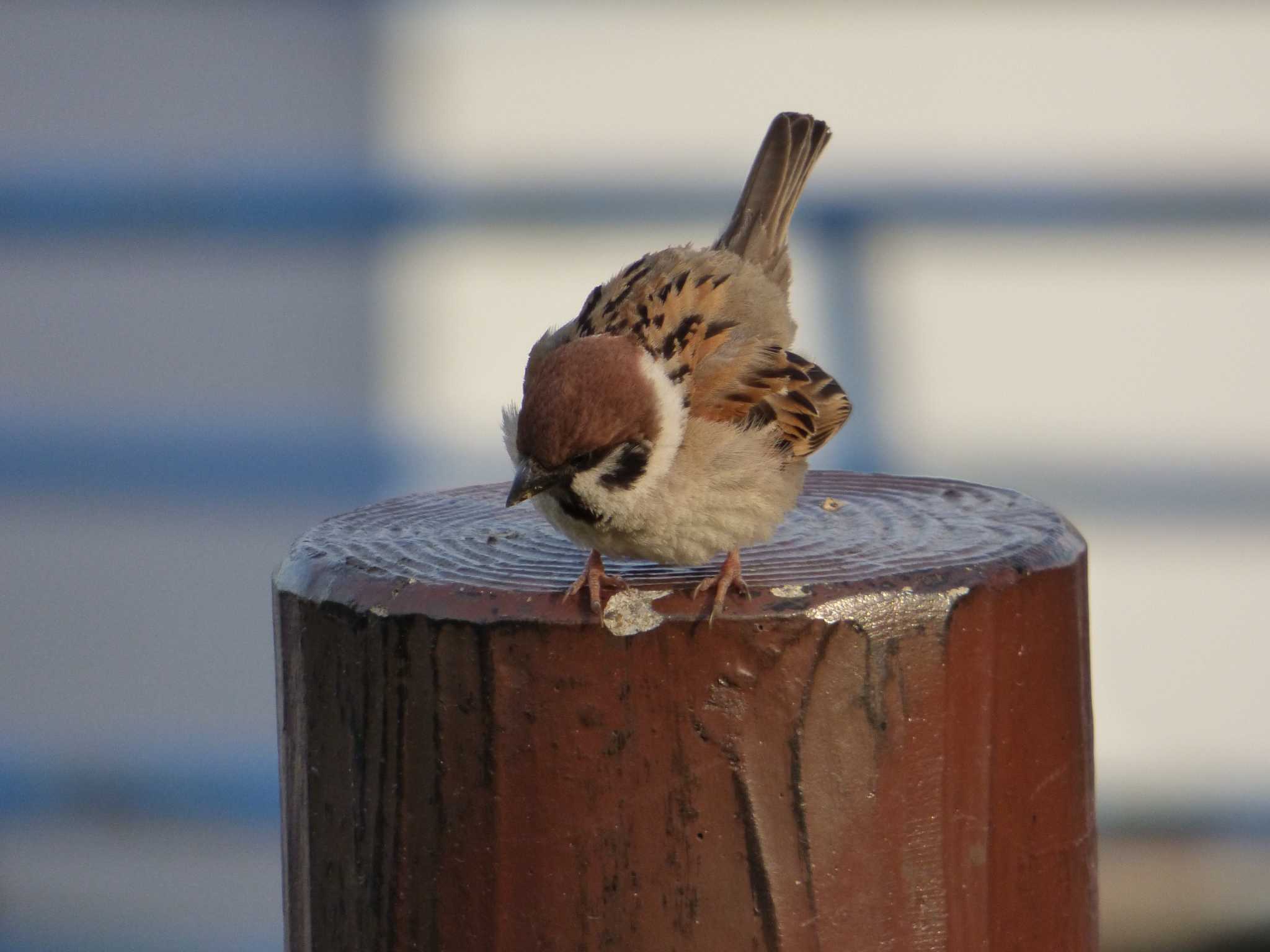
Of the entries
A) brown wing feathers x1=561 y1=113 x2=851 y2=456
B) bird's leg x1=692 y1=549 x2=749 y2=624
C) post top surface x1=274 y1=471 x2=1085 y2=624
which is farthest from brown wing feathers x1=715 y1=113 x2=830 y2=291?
bird's leg x1=692 y1=549 x2=749 y2=624

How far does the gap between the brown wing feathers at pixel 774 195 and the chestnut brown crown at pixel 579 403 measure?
41.1 inches

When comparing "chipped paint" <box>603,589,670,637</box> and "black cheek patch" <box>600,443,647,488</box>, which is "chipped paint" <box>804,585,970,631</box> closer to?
"chipped paint" <box>603,589,670,637</box>

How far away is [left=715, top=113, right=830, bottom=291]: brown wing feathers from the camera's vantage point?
3.26 m

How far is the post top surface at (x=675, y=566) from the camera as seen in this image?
174cm

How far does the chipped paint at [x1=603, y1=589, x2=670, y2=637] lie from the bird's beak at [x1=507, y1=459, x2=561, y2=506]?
414 millimetres

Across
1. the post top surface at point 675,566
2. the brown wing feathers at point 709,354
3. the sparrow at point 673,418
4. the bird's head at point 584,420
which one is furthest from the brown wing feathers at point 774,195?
the bird's head at point 584,420

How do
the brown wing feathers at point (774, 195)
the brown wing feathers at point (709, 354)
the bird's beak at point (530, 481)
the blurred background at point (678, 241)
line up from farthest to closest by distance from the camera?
1. the blurred background at point (678, 241)
2. the brown wing feathers at point (774, 195)
3. the brown wing feathers at point (709, 354)
4. the bird's beak at point (530, 481)

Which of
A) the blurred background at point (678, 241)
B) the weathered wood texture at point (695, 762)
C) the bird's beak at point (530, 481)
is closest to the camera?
the weathered wood texture at point (695, 762)

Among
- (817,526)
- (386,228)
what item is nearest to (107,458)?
(386,228)

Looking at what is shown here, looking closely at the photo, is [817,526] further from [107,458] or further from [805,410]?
[107,458]

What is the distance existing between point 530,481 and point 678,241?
212cm

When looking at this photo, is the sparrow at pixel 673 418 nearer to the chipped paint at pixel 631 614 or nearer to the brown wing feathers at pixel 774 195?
the chipped paint at pixel 631 614

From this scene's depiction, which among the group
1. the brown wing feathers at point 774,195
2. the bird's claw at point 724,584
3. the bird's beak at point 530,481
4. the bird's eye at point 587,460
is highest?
the brown wing feathers at point 774,195

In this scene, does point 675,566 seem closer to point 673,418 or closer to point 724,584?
point 673,418
